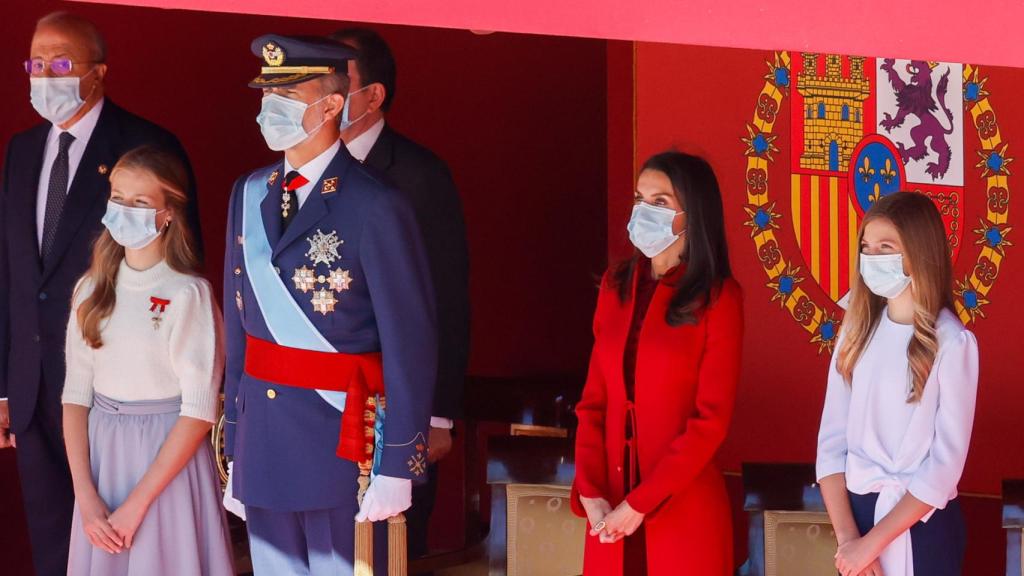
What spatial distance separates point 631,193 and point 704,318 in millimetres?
1821

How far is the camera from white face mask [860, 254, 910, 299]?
3617 mm

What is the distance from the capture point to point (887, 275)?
362 cm

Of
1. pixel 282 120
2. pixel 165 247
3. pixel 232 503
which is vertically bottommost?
pixel 232 503

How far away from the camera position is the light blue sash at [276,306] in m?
3.54

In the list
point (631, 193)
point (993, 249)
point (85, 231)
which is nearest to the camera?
point (85, 231)

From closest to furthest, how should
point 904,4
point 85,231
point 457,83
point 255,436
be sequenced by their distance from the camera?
point 904,4 → point 255,436 → point 85,231 → point 457,83

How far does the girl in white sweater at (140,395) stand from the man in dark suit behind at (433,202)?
0.63 metres

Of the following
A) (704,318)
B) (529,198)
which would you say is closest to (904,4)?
(704,318)

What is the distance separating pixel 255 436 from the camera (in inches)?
141

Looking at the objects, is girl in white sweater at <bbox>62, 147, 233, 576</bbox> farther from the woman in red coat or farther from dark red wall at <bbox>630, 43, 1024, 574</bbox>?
dark red wall at <bbox>630, 43, 1024, 574</bbox>

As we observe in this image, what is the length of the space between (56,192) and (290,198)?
1181 millimetres

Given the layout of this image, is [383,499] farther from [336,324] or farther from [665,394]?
[665,394]

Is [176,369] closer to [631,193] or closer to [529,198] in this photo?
[631,193]

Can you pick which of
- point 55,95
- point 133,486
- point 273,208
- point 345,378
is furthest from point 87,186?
point 345,378
